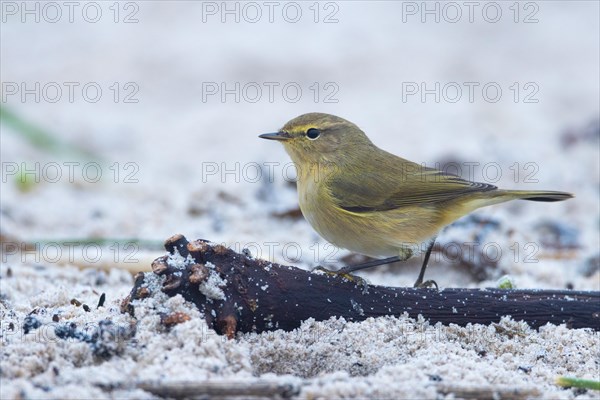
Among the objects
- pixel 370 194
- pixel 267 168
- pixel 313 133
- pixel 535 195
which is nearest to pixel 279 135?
pixel 313 133

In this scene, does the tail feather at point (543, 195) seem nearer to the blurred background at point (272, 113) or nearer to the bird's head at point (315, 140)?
the blurred background at point (272, 113)

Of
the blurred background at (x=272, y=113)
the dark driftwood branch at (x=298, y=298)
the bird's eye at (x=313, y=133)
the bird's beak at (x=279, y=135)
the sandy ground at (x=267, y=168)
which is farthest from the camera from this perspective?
the blurred background at (x=272, y=113)

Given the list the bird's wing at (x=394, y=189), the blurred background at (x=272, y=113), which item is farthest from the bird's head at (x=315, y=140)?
the blurred background at (x=272, y=113)

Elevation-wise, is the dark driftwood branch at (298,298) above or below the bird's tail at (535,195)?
below

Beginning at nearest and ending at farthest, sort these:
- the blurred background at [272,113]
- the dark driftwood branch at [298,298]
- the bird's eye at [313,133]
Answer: the dark driftwood branch at [298,298] → the bird's eye at [313,133] → the blurred background at [272,113]

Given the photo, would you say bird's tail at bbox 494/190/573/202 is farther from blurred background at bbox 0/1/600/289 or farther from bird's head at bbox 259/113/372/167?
bird's head at bbox 259/113/372/167

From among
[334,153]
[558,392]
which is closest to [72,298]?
[334,153]
